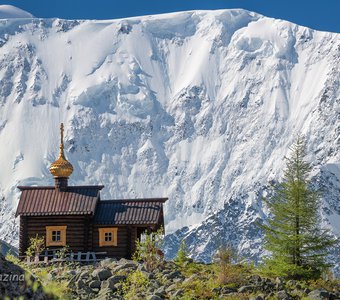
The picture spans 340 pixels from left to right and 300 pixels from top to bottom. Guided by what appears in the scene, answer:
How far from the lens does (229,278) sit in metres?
41.7

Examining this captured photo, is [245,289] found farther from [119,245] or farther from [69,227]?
[69,227]

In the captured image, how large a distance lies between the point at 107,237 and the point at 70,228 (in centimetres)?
169

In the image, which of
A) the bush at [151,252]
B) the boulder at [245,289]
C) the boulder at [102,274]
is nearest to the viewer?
the boulder at [245,289]

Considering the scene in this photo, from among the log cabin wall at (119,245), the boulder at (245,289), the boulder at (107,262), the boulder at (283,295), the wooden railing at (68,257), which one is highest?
the log cabin wall at (119,245)

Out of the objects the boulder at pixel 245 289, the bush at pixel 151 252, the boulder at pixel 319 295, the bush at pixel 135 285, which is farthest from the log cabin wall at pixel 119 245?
the boulder at pixel 319 295

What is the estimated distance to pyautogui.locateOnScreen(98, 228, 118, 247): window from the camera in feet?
171

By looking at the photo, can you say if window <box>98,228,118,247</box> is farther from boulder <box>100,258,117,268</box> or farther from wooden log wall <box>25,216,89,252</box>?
boulder <box>100,258,117,268</box>

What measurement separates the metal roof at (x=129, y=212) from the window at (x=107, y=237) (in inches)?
16.9

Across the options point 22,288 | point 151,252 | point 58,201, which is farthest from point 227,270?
point 22,288

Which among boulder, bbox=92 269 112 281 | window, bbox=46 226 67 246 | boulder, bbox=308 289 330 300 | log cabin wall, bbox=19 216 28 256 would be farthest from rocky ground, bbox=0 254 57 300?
log cabin wall, bbox=19 216 28 256

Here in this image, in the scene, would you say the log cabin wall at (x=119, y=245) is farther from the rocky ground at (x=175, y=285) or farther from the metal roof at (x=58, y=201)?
the rocky ground at (x=175, y=285)

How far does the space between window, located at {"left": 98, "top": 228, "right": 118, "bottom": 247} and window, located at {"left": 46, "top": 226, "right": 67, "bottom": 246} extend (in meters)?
1.64

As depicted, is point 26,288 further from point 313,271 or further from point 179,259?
point 179,259

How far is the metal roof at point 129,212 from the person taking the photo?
51584 mm
